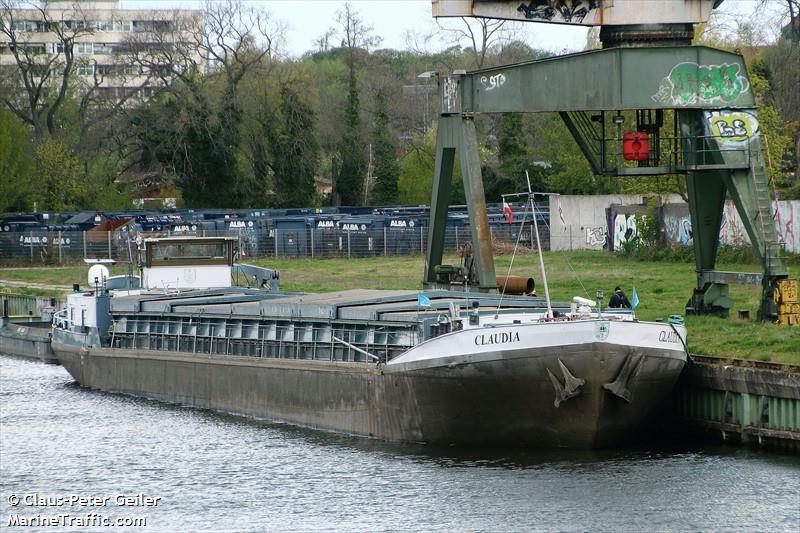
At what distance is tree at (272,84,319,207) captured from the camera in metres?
98.9

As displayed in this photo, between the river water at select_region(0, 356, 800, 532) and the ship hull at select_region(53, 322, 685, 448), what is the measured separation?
49cm

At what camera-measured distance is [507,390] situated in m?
28.6

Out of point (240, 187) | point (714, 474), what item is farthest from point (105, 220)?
point (714, 474)

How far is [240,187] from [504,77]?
6516 centimetres

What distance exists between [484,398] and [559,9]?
1208 cm

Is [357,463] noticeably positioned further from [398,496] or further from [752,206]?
[752,206]

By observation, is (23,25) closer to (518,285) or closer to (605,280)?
(605,280)

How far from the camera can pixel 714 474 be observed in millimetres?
26953

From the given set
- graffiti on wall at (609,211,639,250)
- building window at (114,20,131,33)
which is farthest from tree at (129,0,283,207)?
building window at (114,20,131,33)

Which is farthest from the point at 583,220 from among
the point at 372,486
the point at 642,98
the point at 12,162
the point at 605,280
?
the point at 372,486

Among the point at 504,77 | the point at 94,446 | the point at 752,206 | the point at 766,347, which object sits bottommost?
the point at 94,446

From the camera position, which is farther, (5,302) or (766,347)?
(5,302)

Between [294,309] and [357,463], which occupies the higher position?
[294,309]

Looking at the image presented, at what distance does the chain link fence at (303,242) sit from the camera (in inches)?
3155
